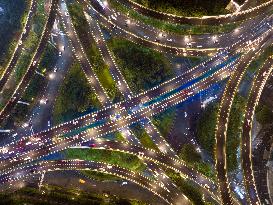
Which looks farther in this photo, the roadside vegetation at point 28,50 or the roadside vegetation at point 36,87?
the roadside vegetation at point 28,50

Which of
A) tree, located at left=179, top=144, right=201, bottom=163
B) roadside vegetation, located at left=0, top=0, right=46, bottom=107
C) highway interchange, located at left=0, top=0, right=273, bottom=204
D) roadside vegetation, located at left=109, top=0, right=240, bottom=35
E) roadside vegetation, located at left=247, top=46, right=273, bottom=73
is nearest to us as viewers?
highway interchange, located at left=0, top=0, right=273, bottom=204

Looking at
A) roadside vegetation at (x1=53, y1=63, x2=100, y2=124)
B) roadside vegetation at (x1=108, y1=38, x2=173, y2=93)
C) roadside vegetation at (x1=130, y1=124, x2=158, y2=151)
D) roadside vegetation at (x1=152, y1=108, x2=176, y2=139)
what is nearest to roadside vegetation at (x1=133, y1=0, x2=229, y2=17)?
roadside vegetation at (x1=108, y1=38, x2=173, y2=93)

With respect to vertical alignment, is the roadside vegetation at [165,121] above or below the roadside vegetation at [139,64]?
below

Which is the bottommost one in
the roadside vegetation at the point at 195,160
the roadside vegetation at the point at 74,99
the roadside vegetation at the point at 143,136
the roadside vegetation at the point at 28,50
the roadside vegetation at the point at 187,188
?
the roadside vegetation at the point at 187,188

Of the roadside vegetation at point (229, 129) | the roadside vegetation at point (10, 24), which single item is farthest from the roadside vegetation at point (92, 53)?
the roadside vegetation at point (229, 129)

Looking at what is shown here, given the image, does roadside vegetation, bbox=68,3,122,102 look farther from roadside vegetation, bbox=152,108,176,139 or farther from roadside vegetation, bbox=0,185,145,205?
roadside vegetation, bbox=0,185,145,205

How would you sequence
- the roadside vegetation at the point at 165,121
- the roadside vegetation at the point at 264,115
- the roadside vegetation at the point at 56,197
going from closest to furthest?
the roadside vegetation at the point at 56,197 < the roadside vegetation at the point at 264,115 < the roadside vegetation at the point at 165,121

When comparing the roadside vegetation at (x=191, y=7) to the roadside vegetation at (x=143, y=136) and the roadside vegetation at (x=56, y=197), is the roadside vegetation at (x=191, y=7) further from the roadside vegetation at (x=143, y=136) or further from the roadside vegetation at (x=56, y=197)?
the roadside vegetation at (x=56, y=197)
